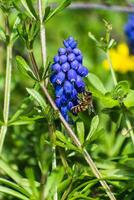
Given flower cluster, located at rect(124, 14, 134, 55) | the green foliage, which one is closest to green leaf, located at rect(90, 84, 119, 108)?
the green foliage

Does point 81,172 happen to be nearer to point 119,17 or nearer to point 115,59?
point 115,59

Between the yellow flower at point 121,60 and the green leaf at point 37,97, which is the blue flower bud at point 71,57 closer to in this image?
the green leaf at point 37,97

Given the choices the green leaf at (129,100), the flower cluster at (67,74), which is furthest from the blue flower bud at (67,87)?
the green leaf at (129,100)

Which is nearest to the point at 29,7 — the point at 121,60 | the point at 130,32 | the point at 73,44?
the point at 73,44

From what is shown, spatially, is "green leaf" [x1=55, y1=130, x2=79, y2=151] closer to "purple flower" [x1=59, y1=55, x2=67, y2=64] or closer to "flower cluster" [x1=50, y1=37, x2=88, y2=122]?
"flower cluster" [x1=50, y1=37, x2=88, y2=122]

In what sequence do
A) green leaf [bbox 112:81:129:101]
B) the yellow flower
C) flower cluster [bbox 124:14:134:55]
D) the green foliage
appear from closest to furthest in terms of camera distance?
the green foliage → green leaf [bbox 112:81:129:101] → flower cluster [bbox 124:14:134:55] → the yellow flower

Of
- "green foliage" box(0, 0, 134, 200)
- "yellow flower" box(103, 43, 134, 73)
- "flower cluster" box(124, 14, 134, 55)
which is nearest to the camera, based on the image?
"green foliage" box(0, 0, 134, 200)

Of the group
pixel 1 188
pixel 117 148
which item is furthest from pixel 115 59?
pixel 1 188
